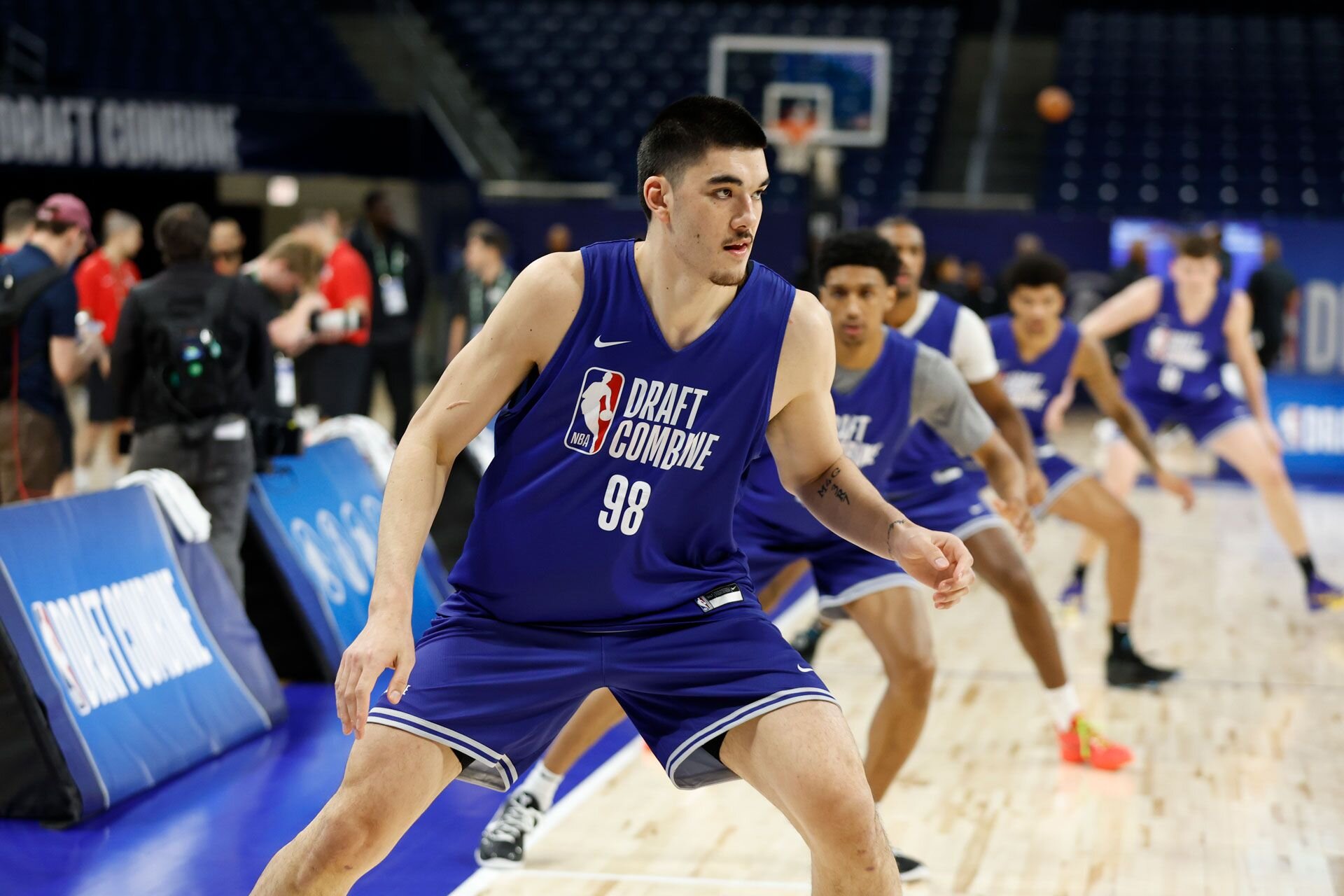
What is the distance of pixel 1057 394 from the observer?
690 centimetres

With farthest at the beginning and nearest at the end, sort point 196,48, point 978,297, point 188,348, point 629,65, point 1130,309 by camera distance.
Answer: point 629,65, point 196,48, point 978,297, point 1130,309, point 188,348

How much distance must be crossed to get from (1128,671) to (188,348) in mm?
4012

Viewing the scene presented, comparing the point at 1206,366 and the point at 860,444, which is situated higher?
the point at 860,444

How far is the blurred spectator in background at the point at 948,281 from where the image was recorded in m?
15.2

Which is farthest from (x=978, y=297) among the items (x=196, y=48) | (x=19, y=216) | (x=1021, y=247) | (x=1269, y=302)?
(x=19, y=216)

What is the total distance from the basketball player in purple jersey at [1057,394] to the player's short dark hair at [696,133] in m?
3.94

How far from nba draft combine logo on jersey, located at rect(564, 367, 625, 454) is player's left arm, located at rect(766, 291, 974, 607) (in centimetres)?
32

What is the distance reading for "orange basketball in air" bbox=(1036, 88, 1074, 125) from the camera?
21688 millimetres

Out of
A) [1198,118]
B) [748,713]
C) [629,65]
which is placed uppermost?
[629,65]

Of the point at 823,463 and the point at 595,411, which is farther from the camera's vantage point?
the point at 823,463

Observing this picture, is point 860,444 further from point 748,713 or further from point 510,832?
point 748,713

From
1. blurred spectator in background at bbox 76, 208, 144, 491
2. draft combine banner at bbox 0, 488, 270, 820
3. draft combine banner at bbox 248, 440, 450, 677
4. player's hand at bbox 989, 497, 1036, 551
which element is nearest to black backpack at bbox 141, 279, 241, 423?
draft combine banner at bbox 0, 488, 270, 820

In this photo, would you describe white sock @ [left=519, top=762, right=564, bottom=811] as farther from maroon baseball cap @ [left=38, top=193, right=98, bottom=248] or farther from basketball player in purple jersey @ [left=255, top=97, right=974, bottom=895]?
maroon baseball cap @ [left=38, top=193, right=98, bottom=248]

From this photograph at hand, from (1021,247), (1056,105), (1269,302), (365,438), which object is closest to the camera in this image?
(365,438)
